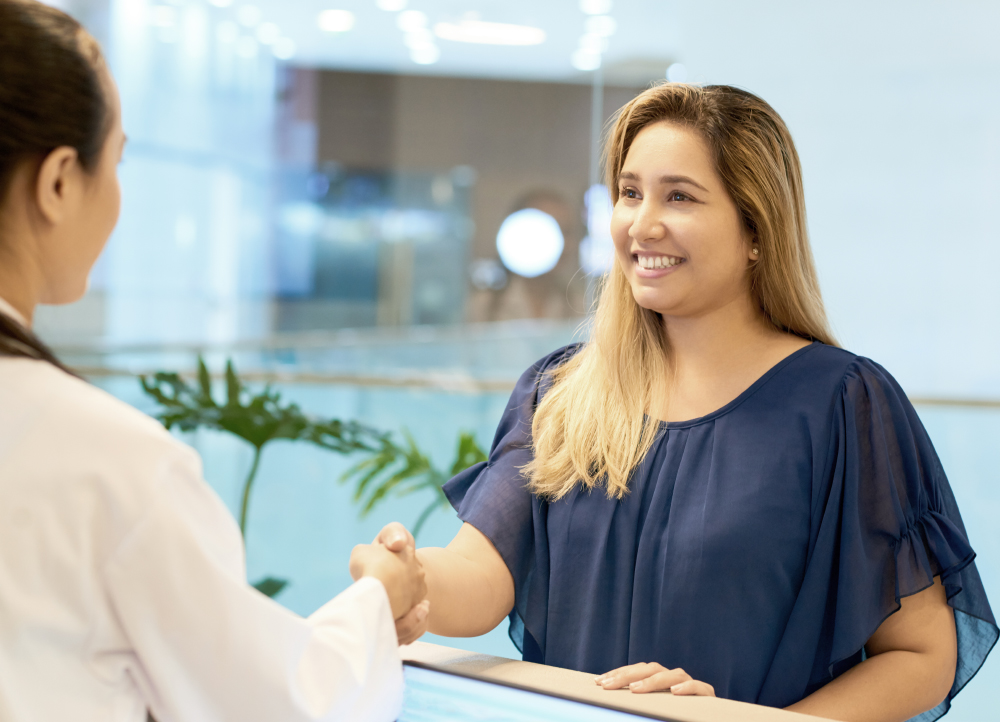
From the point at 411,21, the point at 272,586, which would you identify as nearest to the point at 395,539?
the point at 272,586

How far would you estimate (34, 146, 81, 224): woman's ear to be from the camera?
75 cm

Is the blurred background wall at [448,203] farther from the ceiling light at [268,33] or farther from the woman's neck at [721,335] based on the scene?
the woman's neck at [721,335]

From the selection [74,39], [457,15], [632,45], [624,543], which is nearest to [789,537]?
[624,543]

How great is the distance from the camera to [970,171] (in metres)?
3.90

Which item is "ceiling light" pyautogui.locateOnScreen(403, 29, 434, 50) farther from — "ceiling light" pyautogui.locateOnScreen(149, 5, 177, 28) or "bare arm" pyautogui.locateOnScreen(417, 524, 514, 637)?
"bare arm" pyautogui.locateOnScreen(417, 524, 514, 637)

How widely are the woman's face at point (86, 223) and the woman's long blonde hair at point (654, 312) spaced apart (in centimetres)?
82

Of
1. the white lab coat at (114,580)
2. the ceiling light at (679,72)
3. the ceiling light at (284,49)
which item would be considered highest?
the ceiling light at (284,49)

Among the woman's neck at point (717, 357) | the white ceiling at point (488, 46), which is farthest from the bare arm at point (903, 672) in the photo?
the white ceiling at point (488, 46)

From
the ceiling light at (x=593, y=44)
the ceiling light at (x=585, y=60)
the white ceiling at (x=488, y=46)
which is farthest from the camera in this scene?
the ceiling light at (x=585, y=60)

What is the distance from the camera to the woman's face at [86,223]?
2.57 ft

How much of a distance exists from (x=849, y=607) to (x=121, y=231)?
6.30m

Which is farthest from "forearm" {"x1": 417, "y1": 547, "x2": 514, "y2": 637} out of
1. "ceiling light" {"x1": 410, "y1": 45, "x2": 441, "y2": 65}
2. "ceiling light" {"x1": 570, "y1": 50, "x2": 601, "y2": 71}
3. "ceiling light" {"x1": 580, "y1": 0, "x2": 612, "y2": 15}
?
"ceiling light" {"x1": 410, "y1": 45, "x2": 441, "y2": 65}

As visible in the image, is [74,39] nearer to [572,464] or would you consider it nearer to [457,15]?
[572,464]

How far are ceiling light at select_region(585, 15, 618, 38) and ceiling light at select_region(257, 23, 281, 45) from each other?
8.99 ft
